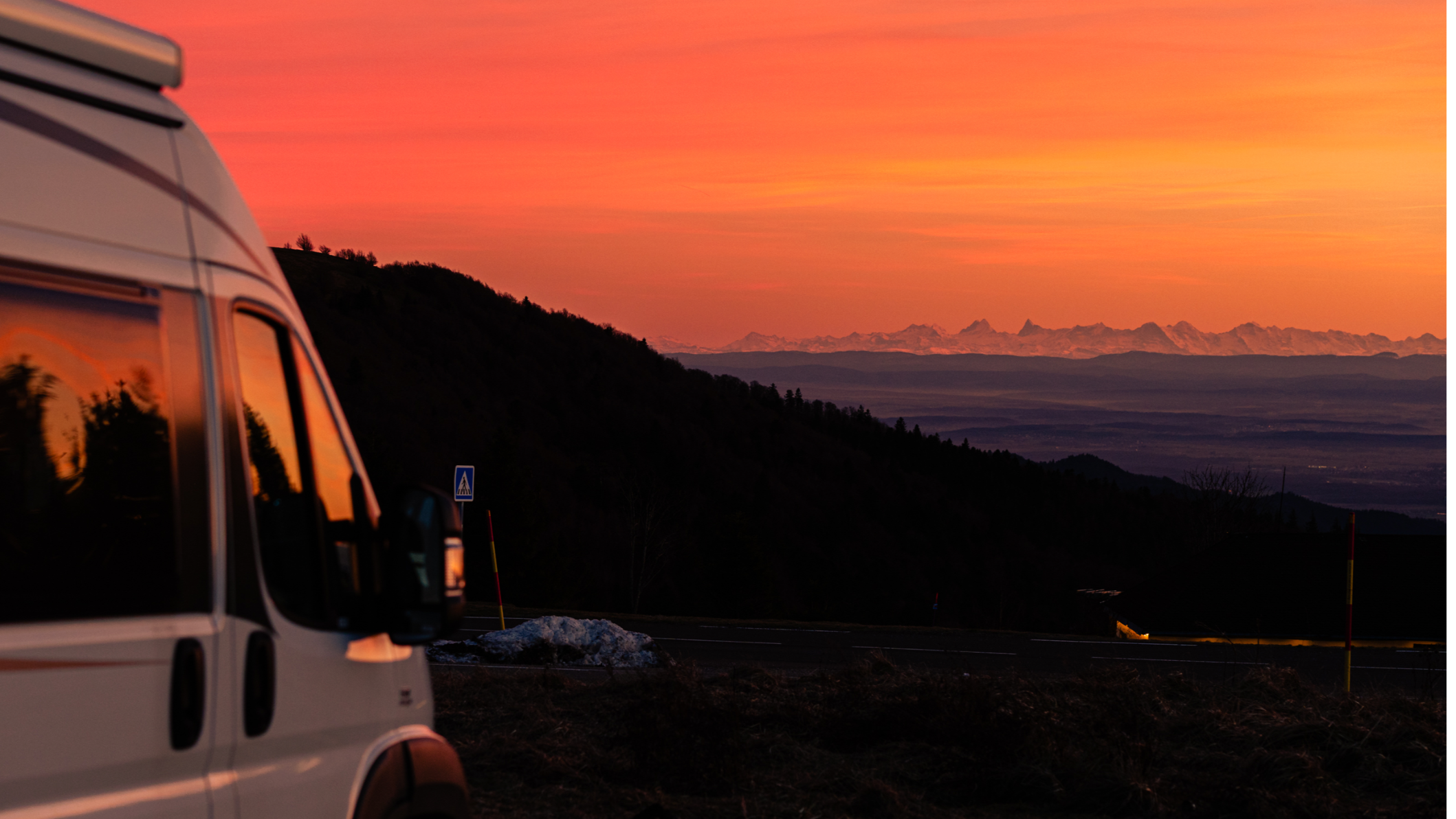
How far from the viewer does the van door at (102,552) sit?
2410mm

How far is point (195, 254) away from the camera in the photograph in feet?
9.70

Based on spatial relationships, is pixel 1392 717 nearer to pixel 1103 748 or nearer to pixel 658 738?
pixel 1103 748

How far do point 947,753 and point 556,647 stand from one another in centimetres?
838

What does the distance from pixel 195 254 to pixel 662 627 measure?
2132 cm

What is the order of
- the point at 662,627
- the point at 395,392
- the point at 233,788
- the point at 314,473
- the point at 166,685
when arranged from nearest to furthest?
1. the point at 166,685
2. the point at 233,788
3. the point at 314,473
4. the point at 662,627
5. the point at 395,392

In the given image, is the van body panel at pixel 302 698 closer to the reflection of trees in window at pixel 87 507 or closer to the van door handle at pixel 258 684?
the van door handle at pixel 258 684

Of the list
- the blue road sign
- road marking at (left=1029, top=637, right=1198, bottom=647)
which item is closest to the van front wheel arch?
the blue road sign

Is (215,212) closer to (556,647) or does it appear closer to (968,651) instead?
(556,647)

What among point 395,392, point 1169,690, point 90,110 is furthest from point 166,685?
point 395,392

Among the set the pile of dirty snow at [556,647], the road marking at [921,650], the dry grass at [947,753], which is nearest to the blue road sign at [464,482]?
the pile of dirty snow at [556,647]

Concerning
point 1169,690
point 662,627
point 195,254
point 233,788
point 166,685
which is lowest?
point 662,627

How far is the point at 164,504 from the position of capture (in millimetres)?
2785

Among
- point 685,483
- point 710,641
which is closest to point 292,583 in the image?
point 710,641

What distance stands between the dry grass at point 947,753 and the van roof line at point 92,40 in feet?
17.9
